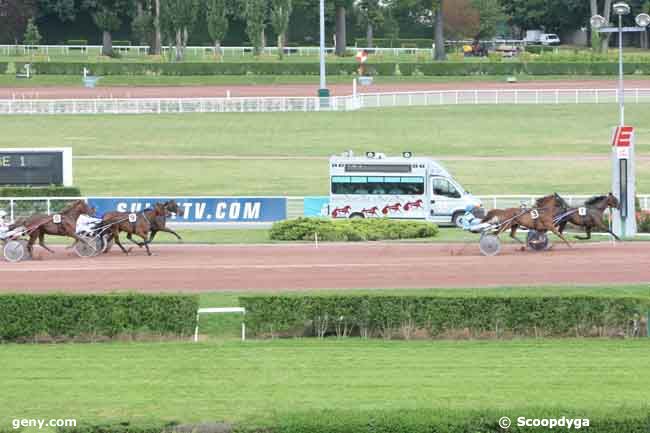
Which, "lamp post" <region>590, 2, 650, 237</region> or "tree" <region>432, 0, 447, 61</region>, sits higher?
"tree" <region>432, 0, 447, 61</region>

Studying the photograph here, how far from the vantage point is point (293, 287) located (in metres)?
21.8

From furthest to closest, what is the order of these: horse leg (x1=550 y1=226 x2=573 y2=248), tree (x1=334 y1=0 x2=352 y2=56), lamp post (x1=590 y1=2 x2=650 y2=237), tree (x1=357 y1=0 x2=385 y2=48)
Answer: tree (x1=357 y1=0 x2=385 y2=48), tree (x1=334 y1=0 x2=352 y2=56), lamp post (x1=590 y1=2 x2=650 y2=237), horse leg (x1=550 y1=226 x2=573 y2=248)

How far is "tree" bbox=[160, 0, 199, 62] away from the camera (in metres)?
77.8

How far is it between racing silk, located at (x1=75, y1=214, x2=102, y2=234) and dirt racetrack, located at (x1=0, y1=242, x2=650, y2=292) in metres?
0.57

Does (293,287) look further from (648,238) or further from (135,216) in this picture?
(648,238)

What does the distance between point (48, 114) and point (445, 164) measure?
73.1 feet

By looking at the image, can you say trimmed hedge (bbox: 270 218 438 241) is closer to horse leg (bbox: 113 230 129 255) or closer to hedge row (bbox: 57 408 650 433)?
horse leg (bbox: 113 230 129 255)

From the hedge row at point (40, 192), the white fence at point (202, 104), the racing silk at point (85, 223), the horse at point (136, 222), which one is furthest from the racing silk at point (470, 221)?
the white fence at point (202, 104)

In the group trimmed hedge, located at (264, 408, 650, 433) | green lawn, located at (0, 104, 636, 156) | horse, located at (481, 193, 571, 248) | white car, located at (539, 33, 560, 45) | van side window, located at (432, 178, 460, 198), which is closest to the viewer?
trimmed hedge, located at (264, 408, 650, 433)

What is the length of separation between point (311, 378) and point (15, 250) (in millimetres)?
11806

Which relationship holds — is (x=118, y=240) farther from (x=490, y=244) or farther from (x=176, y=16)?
(x=176, y=16)

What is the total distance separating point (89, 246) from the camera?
25734mm

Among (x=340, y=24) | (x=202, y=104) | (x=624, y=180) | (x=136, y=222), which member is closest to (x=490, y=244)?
(x=624, y=180)

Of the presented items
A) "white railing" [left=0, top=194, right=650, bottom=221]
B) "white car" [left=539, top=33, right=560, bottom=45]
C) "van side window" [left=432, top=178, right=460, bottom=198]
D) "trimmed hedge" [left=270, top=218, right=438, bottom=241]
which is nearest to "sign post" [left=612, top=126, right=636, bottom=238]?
"white railing" [left=0, top=194, right=650, bottom=221]
